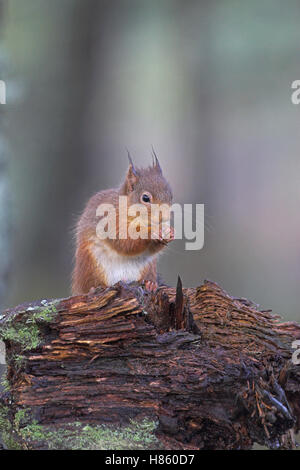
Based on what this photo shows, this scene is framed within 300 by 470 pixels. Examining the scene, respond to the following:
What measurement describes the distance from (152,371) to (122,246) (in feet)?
2.65

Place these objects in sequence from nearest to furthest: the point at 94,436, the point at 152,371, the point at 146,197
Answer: the point at 94,436 → the point at 152,371 → the point at 146,197

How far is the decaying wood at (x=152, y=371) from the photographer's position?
1.41 meters

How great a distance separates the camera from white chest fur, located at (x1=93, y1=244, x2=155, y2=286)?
2.20m

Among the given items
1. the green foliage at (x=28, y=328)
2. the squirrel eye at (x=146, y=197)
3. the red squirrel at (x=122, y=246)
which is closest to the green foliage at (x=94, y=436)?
the green foliage at (x=28, y=328)

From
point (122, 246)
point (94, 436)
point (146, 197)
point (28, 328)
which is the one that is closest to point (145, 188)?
point (146, 197)

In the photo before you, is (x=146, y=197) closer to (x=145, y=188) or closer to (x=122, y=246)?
(x=145, y=188)

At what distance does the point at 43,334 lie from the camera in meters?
1.55

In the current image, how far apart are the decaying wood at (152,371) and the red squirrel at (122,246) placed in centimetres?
55

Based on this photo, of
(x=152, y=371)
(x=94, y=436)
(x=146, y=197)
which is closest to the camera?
(x=94, y=436)

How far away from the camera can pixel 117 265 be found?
7.28ft

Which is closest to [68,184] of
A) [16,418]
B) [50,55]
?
[50,55]

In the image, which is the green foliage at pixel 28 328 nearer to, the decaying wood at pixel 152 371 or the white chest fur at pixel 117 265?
the decaying wood at pixel 152 371

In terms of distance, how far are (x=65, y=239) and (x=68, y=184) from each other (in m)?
0.38

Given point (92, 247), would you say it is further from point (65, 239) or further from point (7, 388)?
point (65, 239)
